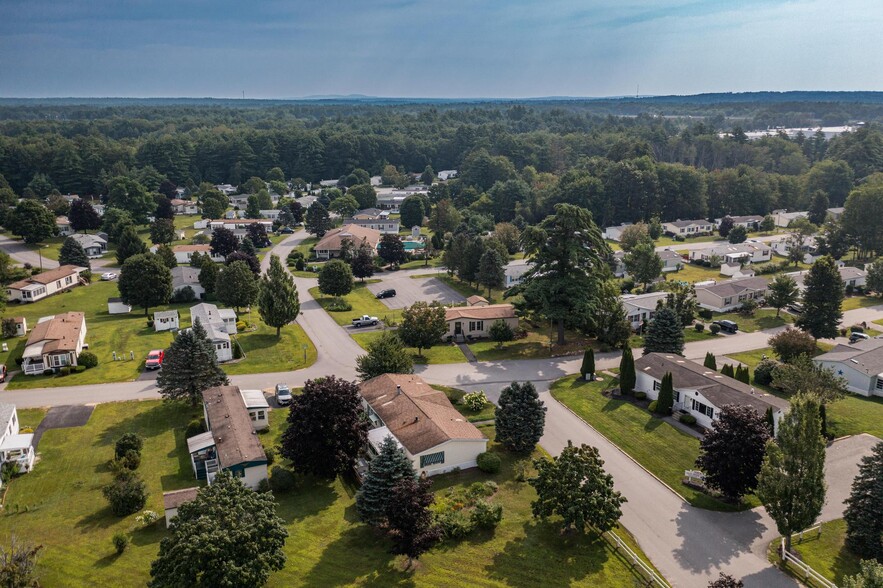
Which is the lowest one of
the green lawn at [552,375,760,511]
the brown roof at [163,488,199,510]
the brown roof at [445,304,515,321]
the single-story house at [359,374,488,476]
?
the green lawn at [552,375,760,511]

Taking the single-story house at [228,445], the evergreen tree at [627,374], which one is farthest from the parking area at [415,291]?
the single-story house at [228,445]

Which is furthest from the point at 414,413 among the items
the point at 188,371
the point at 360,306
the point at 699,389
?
the point at 360,306

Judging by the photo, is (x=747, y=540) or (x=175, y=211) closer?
(x=747, y=540)

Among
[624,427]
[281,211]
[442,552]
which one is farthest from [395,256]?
[442,552]

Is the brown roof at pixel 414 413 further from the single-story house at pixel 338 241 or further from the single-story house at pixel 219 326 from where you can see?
the single-story house at pixel 338 241

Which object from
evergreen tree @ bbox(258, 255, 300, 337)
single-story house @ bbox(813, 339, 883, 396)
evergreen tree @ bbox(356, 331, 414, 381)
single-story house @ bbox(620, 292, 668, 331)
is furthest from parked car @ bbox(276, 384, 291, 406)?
single-story house @ bbox(813, 339, 883, 396)

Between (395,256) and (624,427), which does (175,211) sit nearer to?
(395,256)

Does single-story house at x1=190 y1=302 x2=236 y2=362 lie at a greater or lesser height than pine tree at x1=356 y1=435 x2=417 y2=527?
lesser

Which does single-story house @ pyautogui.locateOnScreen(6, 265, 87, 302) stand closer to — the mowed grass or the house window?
the mowed grass
